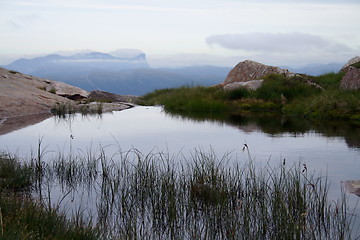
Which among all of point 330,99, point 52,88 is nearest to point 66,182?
point 330,99

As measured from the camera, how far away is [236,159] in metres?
9.52

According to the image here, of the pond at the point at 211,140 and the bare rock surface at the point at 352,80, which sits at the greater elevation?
the bare rock surface at the point at 352,80

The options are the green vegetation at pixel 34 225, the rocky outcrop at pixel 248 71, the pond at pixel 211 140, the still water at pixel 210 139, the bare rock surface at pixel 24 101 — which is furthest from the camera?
the rocky outcrop at pixel 248 71

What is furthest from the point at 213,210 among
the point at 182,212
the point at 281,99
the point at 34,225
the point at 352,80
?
the point at 281,99

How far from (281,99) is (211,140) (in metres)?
10.2

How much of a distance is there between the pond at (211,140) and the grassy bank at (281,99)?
163 cm

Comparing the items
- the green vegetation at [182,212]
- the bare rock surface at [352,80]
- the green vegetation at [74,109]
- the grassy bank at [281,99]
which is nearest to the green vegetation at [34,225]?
the green vegetation at [182,212]

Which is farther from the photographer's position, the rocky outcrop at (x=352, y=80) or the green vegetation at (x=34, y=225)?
the rocky outcrop at (x=352, y=80)

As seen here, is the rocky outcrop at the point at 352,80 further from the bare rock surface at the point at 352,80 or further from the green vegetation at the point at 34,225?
the green vegetation at the point at 34,225

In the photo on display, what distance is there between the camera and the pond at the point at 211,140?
917 cm

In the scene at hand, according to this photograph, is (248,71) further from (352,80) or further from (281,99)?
(352,80)

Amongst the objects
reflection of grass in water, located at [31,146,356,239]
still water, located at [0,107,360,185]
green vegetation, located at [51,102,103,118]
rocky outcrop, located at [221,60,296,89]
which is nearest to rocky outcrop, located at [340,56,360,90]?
still water, located at [0,107,360,185]

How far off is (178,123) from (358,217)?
11637 mm

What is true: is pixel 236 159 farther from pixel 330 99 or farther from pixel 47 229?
pixel 330 99
